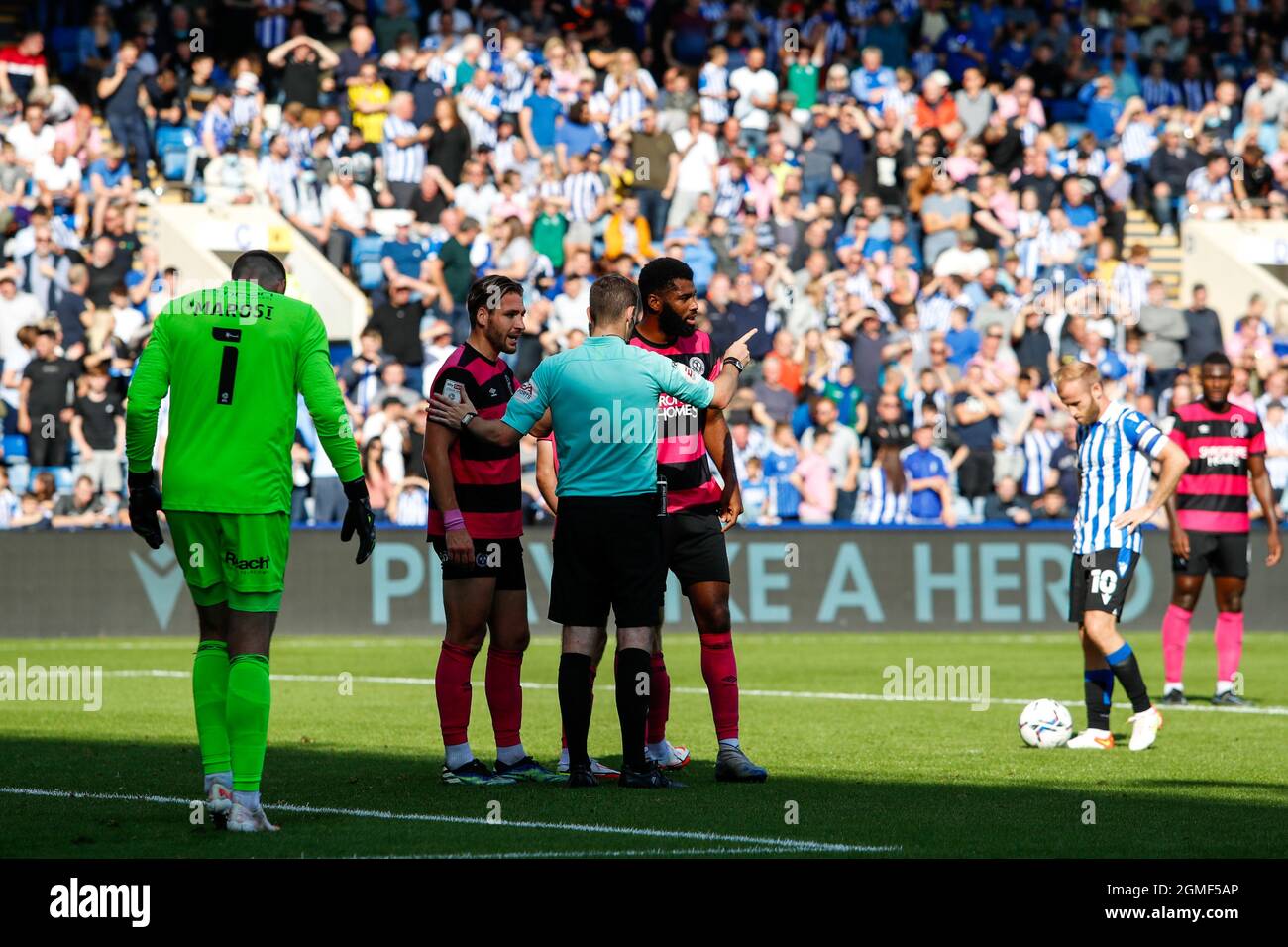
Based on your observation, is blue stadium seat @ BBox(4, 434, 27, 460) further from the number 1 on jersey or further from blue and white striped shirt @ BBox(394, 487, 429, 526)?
the number 1 on jersey

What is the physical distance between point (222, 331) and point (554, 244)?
17.6 meters

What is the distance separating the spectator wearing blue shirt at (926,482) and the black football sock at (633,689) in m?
14.0

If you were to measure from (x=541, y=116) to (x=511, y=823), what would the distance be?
1992 cm

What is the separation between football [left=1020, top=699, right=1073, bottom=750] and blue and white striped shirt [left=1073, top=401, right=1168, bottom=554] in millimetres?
956

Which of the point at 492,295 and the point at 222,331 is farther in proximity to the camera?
the point at 492,295

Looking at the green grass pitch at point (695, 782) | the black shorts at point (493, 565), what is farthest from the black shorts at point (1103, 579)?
the black shorts at point (493, 565)

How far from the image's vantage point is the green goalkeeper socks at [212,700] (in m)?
8.23

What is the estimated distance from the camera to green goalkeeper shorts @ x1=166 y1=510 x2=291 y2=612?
811cm

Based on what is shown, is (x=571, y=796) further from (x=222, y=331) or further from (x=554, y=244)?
(x=554, y=244)

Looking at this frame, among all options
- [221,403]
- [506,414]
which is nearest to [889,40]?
[506,414]

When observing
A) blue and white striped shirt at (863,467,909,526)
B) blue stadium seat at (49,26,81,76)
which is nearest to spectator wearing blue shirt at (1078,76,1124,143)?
blue and white striped shirt at (863,467,909,526)

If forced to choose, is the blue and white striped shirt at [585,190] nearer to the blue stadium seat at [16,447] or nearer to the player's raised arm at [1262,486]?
the blue stadium seat at [16,447]
